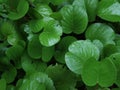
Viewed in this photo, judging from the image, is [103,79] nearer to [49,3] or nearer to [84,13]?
[84,13]

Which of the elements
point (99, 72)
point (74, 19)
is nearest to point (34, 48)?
point (74, 19)

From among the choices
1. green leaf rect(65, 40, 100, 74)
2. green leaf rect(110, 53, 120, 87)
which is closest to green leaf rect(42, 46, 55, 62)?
green leaf rect(65, 40, 100, 74)

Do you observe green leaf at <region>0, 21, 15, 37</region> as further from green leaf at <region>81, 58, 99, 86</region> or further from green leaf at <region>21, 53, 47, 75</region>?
green leaf at <region>81, 58, 99, 86</region>

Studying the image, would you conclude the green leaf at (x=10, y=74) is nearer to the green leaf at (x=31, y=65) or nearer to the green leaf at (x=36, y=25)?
the green leaf at (x=31, y=65)

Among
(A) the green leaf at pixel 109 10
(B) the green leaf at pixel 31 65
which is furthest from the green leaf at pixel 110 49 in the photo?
(B) the green leaf at pixel 31 65

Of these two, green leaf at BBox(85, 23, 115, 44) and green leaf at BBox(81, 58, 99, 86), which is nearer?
green leaf at BBox(81, 58, 99, 86)

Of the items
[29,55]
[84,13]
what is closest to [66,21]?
[84,13]

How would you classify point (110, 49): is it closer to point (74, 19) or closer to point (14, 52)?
point (74, 19)
